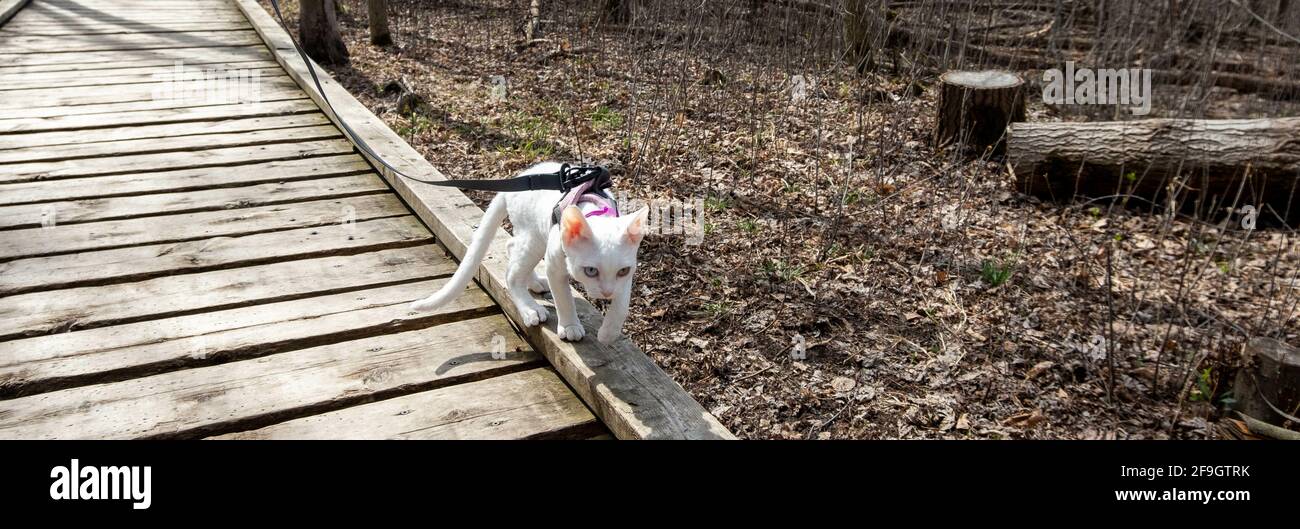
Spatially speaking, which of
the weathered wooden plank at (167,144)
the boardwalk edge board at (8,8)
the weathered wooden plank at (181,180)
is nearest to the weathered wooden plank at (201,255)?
the weathered wooden plank at (181,180)

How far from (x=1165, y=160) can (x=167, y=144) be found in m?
5.91

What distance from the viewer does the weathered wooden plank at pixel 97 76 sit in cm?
615

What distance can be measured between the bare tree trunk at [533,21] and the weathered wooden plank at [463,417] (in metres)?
6.65

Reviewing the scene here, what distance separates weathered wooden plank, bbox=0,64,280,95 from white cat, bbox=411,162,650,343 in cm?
512

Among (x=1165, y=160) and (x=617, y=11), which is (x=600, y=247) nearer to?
(x=1165, y=160)

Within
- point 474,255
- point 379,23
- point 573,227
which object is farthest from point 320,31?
point 573,227

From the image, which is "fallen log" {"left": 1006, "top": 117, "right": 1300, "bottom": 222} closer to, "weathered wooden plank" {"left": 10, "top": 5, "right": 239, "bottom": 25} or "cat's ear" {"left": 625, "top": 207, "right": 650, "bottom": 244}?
"cat's ear" {"left": 625, "top": 207, "right": 650, "bottom": 244}

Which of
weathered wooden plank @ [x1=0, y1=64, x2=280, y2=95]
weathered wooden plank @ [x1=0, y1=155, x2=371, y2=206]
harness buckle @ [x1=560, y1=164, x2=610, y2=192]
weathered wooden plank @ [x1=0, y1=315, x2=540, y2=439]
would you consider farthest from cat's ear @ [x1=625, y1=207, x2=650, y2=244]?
weathered wooden plank @ [x1=0, y1=64, x2=280, y2=95]

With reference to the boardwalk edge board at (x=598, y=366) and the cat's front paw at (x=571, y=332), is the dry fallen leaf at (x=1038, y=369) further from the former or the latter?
the cat's front paw at (x=571, y=332)

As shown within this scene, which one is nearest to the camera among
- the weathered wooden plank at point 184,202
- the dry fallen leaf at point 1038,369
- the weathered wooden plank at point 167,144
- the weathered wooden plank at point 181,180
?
the dry fallen leaf at point 1038,369

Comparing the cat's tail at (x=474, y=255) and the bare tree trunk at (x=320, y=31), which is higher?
the bare tree trunk at (x=320, y=31)
